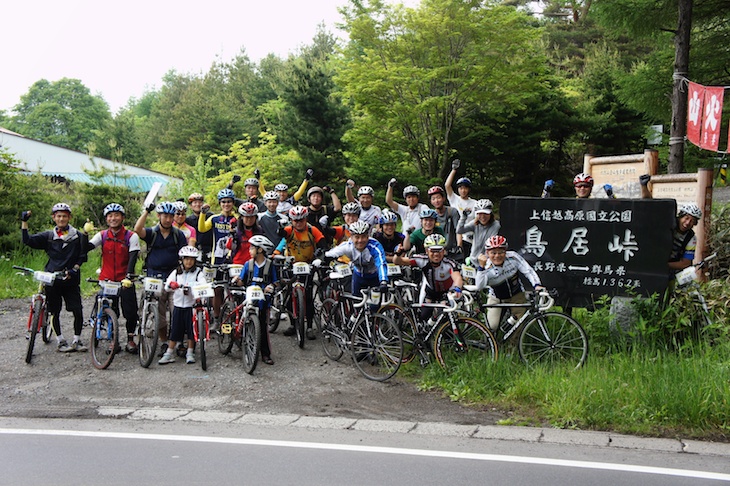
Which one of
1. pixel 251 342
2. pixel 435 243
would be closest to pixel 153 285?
pixel 251 342

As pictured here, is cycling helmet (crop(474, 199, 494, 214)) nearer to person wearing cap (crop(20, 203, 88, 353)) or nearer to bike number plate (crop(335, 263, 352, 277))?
bike number plate (crop(335, 263, 352, 277))

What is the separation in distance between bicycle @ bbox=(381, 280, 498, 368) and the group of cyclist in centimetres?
23

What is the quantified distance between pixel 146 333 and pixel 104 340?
0.58 metres

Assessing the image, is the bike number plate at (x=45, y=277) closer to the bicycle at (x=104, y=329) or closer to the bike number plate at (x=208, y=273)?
the bicycle at (x=104, y=329)

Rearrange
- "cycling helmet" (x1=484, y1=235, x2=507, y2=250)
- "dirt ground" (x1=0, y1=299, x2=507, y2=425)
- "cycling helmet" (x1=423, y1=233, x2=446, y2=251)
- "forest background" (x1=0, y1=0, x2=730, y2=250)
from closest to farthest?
1. "dirt ground" (x1=0, y1=299, x2=507, y2=425)
2. "cycling helmet" (x1=484, y1=235, x2=507, y2=250)
3. "cycling helmet" (x1=423, y1=233, x2=446, y2=251)
4. "forest background" (x1=0, y1=0, x2=730, y2=250)

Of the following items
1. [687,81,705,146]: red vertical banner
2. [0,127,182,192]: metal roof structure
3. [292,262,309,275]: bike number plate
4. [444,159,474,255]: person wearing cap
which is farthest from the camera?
[0,127,182,192]: metal roof structure

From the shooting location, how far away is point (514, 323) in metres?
8.06

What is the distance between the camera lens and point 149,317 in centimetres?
936

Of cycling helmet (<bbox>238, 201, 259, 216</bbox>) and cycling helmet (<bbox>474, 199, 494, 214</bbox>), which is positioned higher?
cycling helmet (<bbox>474, 199, 494, 214</bbox>)

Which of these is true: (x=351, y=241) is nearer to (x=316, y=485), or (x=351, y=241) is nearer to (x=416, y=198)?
(x=416, y=198)

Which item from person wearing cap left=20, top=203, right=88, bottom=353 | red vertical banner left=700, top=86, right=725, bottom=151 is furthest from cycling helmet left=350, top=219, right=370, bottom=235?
red vertical banner left=700, top=86, right=725, bottom=151

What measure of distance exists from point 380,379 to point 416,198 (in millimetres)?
3464

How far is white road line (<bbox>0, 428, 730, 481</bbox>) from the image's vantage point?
5301mm

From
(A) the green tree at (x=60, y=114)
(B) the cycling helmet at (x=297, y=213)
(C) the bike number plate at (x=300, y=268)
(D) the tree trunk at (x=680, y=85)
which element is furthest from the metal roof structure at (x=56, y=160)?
(A) the green tree at (x=60, y=114)
